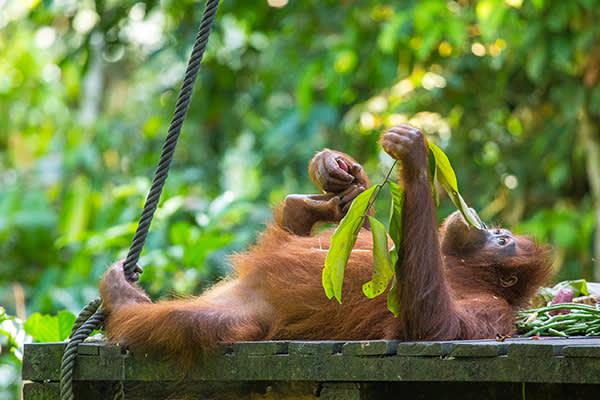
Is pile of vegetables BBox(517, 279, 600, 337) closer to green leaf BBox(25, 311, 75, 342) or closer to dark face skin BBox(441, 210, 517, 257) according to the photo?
dark face skin BBox(441, 210, 517, 257)

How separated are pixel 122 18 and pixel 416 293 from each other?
201 inches

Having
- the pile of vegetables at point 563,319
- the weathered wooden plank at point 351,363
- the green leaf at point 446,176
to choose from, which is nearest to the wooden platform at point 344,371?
the weathered wooden plank at point 351,363

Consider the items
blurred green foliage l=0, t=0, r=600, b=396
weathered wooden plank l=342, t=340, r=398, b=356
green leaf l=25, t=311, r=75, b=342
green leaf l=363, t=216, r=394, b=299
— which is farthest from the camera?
blurred green foliage l=0, t=0, r=600, b=396

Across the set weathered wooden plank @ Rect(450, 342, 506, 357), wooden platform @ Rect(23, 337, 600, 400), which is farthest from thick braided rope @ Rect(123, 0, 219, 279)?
weathered wooden plank @ Rect(450, 342, 506, 357)

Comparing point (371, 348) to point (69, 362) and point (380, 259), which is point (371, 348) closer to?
point (380, 259)

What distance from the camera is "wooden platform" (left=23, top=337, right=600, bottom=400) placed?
1670mm

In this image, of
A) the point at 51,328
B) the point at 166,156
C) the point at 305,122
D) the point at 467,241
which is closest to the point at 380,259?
the point at 166,156

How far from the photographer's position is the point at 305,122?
6410 mm

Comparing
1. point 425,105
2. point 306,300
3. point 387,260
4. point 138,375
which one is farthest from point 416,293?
point 425,105

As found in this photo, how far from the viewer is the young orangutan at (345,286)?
6.68 ft

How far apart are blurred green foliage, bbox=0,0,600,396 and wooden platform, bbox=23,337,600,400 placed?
218cm

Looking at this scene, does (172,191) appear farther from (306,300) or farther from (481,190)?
(306,300)

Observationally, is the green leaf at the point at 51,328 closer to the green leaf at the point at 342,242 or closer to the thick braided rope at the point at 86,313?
the thick braided rope at the point at 86,313

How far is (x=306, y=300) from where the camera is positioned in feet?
7.40
